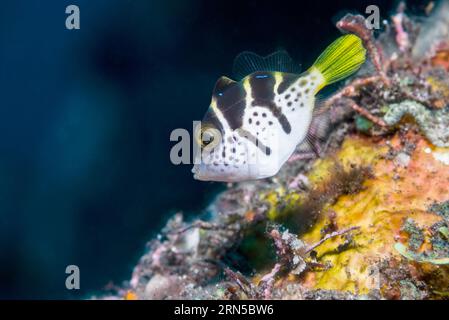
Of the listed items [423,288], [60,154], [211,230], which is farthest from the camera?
[60,154]

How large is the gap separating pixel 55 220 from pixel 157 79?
5597 millimetres

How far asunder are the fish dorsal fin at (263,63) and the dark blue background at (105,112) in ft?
9.29

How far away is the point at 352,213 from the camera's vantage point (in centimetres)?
297

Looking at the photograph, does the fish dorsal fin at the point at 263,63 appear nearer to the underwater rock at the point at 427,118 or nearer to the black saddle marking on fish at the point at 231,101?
the black saddle marking on fish at the point at 231,101

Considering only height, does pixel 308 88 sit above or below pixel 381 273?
above

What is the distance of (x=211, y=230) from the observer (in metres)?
4.08

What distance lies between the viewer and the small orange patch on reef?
252 centimetres

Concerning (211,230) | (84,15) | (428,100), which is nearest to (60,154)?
(84,15)

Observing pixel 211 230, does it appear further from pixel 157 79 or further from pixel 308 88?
pixel 157 79

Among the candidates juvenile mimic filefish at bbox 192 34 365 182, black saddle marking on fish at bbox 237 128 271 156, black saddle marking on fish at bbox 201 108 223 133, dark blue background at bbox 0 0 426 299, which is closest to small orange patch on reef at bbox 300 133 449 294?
juvenile mimic filefish at bbox 192 34 365 182

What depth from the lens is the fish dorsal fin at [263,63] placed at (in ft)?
9.53

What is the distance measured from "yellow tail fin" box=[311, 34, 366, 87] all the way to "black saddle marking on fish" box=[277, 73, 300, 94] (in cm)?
15

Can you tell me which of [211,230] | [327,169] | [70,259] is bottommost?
[70,259]

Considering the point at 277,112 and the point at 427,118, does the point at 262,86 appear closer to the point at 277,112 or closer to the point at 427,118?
the point at 277,112
